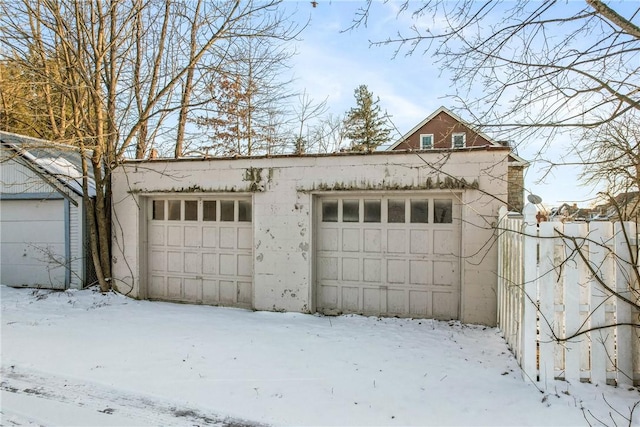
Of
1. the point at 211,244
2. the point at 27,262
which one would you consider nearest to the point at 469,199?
the point at 211,244

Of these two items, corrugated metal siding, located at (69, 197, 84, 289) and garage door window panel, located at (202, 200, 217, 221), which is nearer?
garage door window panel, located at (202, 200, 217, 221)

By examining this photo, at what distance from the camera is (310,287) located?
6891 mm

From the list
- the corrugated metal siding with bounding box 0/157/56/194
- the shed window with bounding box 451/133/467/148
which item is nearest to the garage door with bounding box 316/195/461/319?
the shed window with bounding box 451/133/467/148

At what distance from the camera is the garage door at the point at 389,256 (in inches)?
254

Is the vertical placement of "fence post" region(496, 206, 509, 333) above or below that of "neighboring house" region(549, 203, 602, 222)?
below

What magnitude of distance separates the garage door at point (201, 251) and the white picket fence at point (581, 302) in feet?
16.3

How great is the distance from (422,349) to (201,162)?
5151mm

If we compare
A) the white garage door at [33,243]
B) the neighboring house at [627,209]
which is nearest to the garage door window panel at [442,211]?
the neighboring house at [627,209]

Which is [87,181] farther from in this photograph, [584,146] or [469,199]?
[584,146]

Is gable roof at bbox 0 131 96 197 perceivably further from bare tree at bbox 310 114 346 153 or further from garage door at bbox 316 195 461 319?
bare tree at bbox 310 114 346 153

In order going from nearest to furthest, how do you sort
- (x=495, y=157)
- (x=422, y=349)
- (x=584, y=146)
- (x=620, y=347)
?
(x=620, y=347)
(x=422, y=349)
(x=584, y=146)
(x=495, y=157)

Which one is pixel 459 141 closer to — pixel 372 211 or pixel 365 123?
pixel 372 211

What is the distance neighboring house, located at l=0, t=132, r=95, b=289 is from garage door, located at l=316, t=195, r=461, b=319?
5.54 m

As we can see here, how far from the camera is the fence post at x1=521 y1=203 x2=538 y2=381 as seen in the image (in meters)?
3.83
